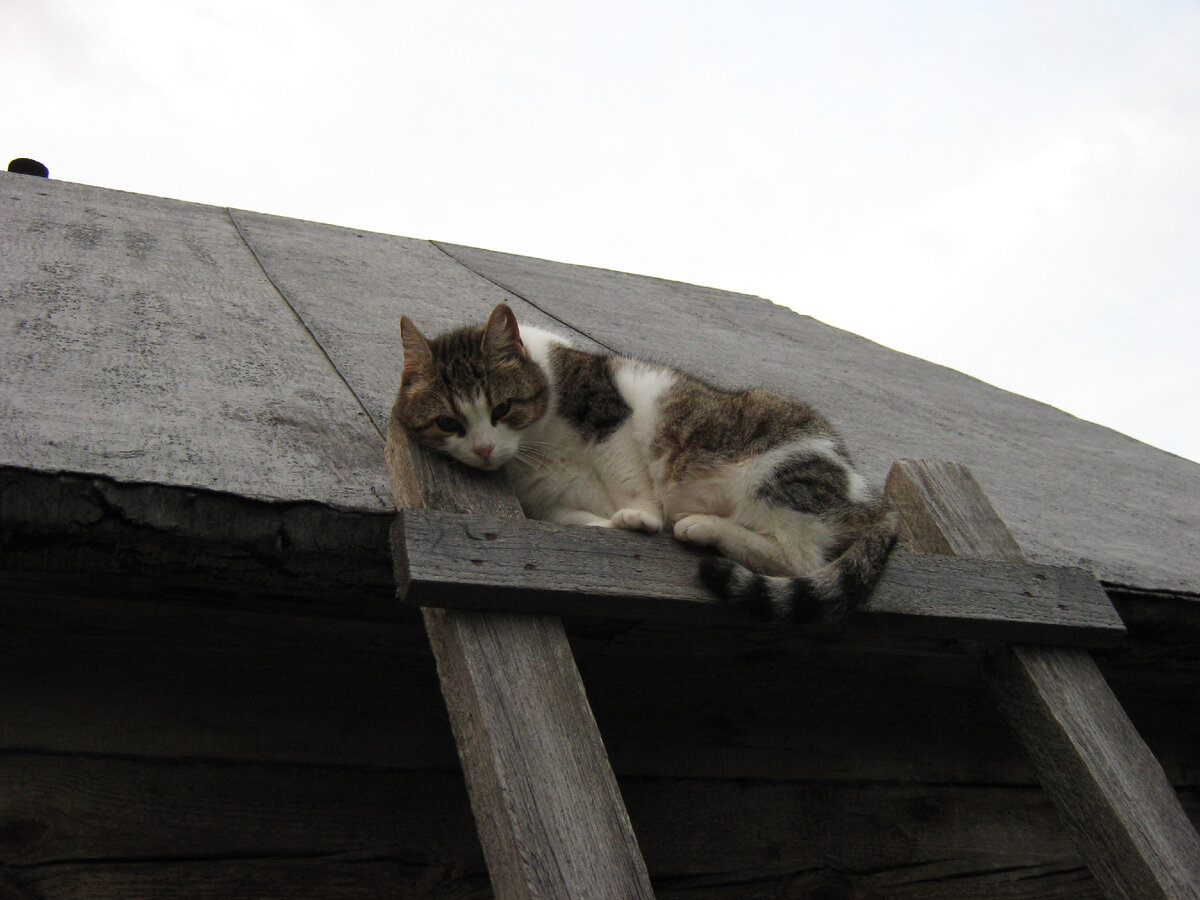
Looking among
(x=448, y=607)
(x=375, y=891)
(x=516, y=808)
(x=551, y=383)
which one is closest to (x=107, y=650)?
(x=375, y=891)

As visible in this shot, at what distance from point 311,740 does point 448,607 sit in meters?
0.74

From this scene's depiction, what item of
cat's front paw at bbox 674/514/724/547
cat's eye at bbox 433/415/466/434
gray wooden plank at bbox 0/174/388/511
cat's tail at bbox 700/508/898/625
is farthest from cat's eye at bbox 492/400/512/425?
cat's tail at bbox 700/508/898/625

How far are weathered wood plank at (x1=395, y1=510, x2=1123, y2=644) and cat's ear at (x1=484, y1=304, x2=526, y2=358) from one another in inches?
33.1

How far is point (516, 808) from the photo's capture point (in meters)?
1.35

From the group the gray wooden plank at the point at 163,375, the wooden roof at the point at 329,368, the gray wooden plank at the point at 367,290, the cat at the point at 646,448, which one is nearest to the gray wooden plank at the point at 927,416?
the wooden roof at the point at 329,368

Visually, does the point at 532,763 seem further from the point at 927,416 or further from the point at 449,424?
the point at 927,416

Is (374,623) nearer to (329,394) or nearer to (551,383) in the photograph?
(329,394)

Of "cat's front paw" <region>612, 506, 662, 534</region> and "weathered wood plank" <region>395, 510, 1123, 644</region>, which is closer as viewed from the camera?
"weathered wood plank" <region>395, 510, 1123, 644</region>

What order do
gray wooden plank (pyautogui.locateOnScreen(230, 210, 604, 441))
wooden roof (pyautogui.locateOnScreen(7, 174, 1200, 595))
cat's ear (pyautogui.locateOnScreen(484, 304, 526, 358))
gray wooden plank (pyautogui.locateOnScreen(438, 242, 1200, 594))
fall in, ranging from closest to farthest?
wooden roof (pyautogui.locateOnScreen(7, 174, 1200, 595)) < cat's ear (pyautogui.locateOnScreen(484, 304, 526, 358)) < gray wooden plank (pyautogui.locateOnScreen(230, 210, 604, 441)) < gray wooden plank (pyautogui.locateOnScreen(438, 242, 1200, 594))

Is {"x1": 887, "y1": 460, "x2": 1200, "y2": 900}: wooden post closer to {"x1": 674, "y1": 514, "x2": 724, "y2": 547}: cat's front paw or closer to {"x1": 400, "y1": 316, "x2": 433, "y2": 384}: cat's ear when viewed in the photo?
{"x1": 674, "y1": 514, "x2": 724, "y2": 547}: cat's front paw

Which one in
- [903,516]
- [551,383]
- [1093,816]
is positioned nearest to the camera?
[1093,816]

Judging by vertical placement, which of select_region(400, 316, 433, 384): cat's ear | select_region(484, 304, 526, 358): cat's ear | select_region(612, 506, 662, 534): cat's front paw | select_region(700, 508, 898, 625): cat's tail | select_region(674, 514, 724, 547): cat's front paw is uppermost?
select_region(484, 304, 526, 358): cat's ear

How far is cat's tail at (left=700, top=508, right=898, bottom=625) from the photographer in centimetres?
171

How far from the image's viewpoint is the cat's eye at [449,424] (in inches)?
82.7
